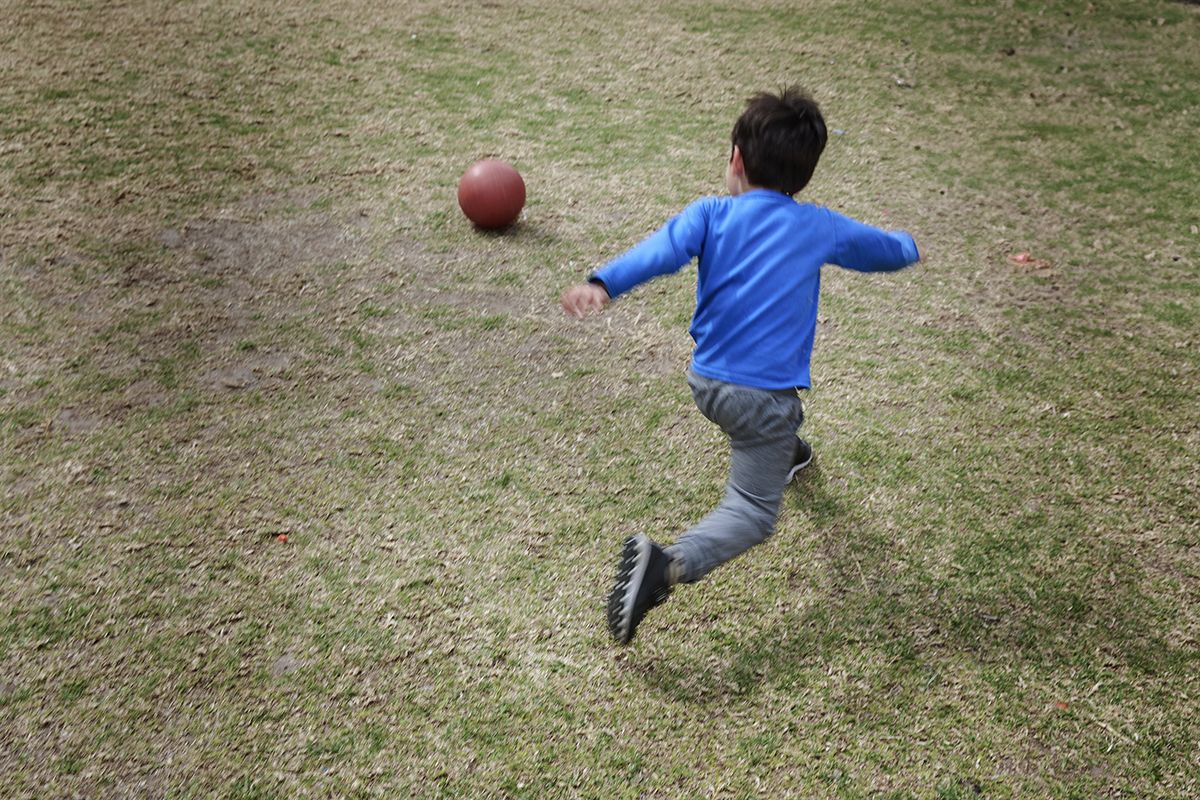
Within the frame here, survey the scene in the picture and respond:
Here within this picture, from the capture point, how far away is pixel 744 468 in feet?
11.2

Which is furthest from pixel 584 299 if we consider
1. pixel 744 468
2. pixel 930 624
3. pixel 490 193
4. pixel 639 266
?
pixel 490 193

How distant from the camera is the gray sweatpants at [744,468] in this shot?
129 inches

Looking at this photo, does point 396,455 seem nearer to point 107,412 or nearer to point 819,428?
point 107,412

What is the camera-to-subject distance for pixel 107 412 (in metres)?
4.38

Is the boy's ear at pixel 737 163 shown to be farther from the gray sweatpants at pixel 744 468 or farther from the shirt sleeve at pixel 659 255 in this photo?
the gray sweatpants at pixel 744 468

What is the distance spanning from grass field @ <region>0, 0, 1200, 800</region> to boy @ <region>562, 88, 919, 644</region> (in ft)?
1.30

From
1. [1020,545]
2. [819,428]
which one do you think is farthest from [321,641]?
[1020,545]

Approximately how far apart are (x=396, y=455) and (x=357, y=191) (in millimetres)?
2632

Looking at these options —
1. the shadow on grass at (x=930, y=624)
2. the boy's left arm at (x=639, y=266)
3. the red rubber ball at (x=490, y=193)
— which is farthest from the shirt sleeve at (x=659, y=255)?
the red rubber ball at (x=490, y=193)

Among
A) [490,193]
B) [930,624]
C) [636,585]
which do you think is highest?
[636,585]

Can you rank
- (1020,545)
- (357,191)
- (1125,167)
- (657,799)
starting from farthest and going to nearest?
(1125,167)
(357,191)
(1020,545)
(657,799)

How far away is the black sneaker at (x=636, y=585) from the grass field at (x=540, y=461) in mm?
222

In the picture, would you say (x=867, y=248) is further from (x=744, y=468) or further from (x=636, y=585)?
(x=636, y=585)

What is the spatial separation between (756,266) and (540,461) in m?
1.44
